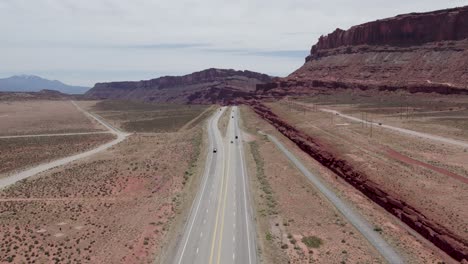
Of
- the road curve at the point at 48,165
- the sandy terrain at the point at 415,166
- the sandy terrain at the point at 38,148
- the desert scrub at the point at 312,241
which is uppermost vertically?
the sandy terrain at the point at 415,166

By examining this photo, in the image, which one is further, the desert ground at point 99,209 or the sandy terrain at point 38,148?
the sandy terrain at point 38,148

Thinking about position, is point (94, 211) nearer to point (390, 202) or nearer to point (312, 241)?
point (312, 241)

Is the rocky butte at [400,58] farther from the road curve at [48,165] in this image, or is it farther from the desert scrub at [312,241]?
the desert scrub at [312,241]

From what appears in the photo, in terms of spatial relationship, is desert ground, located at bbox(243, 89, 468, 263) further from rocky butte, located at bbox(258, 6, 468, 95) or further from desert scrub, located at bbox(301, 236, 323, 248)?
rocky butte, located at bbox(258, 6, 468, 95)

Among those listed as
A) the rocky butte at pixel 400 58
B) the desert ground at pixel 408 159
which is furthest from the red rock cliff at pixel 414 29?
the desert ground at pixel 408 159

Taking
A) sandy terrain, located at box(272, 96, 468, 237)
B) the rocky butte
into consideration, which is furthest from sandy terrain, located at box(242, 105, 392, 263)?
the rocky butte
